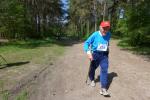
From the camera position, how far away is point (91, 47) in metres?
7.79

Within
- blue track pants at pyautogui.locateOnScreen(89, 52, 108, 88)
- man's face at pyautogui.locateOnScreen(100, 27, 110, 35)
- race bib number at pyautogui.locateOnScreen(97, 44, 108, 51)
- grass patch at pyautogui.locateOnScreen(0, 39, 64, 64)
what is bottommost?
grass patch at pyautogui.locateOnScreen(0, 39, 64, 64)

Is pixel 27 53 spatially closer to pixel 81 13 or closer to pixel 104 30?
pixel 104 30

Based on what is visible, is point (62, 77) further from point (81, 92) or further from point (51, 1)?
point (51, 1)

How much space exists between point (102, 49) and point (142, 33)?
49.6 ft

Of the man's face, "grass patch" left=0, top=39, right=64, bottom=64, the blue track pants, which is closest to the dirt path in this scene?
the blue track pants

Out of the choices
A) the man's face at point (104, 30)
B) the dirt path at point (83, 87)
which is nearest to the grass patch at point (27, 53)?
the dirt path at point (83, 87)

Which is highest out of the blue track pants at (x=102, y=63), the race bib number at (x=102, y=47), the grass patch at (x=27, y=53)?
the race bib number at (x=102, y=47)

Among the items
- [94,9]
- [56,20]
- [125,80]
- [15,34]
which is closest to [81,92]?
[125,80]

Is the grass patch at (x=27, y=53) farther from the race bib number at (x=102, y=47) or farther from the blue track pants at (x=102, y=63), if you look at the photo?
the race bib number at (x=102, y=47)

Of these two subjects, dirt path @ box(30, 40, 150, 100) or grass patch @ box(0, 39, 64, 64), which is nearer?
Result: dirt path @ box(30, 40, 150, 100)

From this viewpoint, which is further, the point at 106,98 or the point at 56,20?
the point at 56,20

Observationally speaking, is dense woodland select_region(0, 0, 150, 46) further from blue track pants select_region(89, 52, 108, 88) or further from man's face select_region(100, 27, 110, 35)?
man's face select_region(100, 27, 110, 35)

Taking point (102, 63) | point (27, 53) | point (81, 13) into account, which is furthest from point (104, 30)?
point (81, 13)

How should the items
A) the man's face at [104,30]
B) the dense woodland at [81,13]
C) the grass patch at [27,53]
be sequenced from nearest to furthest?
1. the man's face at [104,30]
2. the grass patch at [27,53]
3. the dense woodland at [81,13]
